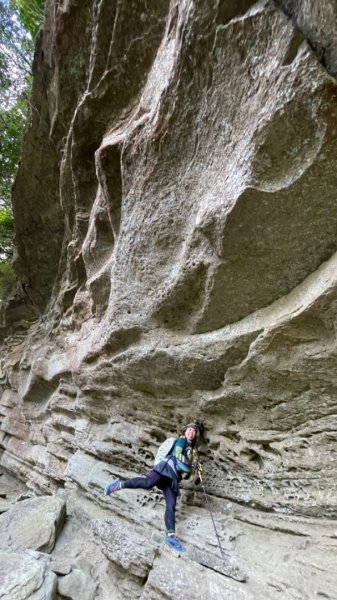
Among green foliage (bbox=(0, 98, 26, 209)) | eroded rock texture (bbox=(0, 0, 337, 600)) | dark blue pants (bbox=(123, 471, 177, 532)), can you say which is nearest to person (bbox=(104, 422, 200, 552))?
dark blue pants (bbox=(123, 471, 177, 532))

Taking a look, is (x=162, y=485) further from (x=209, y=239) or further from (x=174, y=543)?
(x=209, y=239)

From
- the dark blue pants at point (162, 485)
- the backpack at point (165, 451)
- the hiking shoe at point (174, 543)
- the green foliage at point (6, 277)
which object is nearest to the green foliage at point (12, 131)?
the green foliage at point (6, 277)

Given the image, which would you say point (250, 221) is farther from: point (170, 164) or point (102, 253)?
point (102, 253)

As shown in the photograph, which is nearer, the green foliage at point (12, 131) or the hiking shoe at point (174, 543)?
the hiking shoe at point (174, 543)

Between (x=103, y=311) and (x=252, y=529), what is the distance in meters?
4.25

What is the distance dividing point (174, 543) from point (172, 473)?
0.75 meters

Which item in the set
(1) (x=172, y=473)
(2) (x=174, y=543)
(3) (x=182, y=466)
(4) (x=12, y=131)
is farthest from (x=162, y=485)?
(4) (x=12, y=131)

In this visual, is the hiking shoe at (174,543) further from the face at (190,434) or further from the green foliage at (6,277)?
the green foliage at (6,277)

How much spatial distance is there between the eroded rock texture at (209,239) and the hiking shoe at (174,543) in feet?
0.83

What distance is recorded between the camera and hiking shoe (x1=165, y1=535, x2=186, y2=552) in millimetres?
3729

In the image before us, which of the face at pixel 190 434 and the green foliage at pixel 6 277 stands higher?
the green foliage at pixel 6 277

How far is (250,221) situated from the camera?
3197 mm

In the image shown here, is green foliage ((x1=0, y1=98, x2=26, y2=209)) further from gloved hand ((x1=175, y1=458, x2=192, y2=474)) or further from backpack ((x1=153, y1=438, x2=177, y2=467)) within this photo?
gloved hand ((x1=175, y1=458, x2=192, y2=474))

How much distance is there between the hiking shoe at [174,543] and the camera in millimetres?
3729
